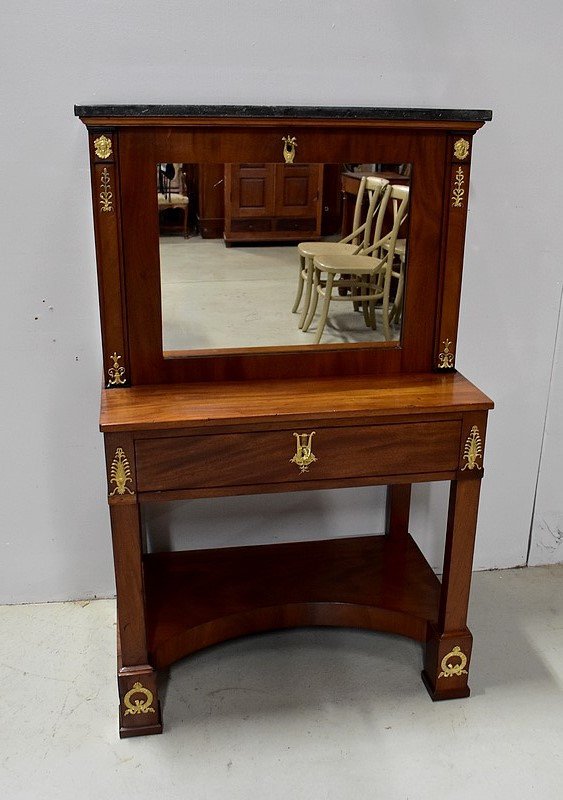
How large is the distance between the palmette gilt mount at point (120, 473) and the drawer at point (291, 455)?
24mm

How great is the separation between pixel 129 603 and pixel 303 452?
54 centimetres

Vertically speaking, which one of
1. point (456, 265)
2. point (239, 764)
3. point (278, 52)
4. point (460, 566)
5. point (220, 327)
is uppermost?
point (278, 52)

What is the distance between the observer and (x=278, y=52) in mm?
2066

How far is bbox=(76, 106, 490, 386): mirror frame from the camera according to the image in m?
1.87

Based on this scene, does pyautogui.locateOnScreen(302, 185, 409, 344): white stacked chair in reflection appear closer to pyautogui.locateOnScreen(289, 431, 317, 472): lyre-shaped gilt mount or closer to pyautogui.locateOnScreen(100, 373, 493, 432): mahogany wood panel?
pyautogui.locateOnScreen(100, 373, 493, 432): mahogany wood panel

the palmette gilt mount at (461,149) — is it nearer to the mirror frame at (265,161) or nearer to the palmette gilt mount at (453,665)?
the mirror frame at (265,161)

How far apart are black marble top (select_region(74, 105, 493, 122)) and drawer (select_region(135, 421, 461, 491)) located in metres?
0.70

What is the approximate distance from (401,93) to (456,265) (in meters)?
0.48

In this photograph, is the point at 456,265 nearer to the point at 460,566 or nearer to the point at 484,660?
the point at 460,566

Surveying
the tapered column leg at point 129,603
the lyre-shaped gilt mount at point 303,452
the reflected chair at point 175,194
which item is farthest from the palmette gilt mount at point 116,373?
the lyre-shaped gilt mount at point 303,452

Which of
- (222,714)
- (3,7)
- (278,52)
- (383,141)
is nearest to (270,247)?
(383,141)

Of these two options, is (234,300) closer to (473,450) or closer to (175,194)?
(175,194)

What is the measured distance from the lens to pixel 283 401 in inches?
75.4

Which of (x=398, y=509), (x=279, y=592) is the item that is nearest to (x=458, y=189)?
(x=398, y=509)
